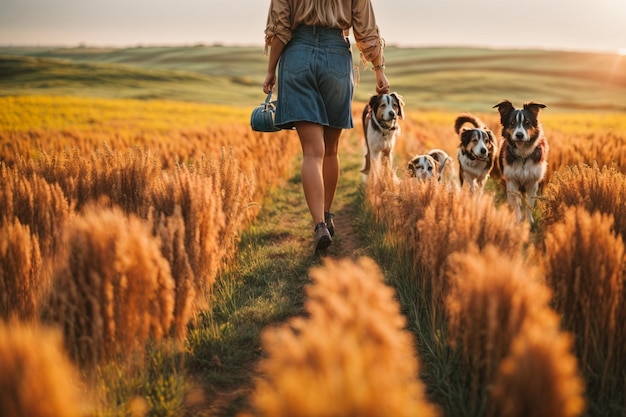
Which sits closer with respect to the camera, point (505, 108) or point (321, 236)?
point (321, 236)

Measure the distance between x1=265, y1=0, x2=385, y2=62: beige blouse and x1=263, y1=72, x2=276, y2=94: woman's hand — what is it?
0.26m

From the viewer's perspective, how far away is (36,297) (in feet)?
9.91

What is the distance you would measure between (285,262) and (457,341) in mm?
2526

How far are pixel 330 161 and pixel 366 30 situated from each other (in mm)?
1280

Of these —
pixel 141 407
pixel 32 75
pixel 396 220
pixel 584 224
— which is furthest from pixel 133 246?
pixel 32 75

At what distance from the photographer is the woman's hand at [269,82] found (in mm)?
5088

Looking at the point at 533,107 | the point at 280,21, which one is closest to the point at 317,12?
the point at 280,21

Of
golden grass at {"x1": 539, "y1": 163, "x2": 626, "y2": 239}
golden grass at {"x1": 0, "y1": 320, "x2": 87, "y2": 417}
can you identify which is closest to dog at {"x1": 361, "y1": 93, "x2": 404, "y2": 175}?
golden grass at {"x1": 539, "y1": 163, "x2": 626, "y2": 239}

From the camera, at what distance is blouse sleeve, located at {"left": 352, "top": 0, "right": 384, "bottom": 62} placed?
4.96 meters

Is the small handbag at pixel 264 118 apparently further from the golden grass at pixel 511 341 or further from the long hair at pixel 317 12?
the golden grass at pixel 511 341

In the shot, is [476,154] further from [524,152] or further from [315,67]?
[315,67]

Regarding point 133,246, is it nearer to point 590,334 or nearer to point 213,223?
point 213,223

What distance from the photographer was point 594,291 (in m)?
2.64

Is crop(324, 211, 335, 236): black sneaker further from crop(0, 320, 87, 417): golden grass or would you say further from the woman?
crop(0, 320, 87, 417): golden grass
